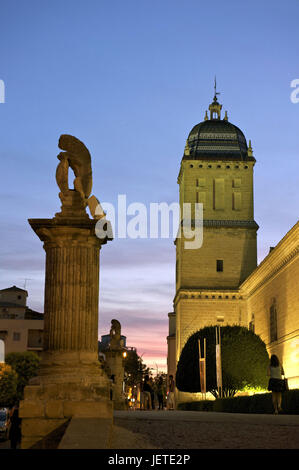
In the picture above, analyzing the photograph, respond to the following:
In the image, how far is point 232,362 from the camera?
145 feet

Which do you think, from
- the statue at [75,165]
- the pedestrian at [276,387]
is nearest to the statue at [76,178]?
the statue at [75,165]

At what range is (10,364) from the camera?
251 ft

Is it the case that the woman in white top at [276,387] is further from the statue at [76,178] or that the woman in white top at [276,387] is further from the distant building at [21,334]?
the distant building at [21,334]

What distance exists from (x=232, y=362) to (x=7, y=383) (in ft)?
105

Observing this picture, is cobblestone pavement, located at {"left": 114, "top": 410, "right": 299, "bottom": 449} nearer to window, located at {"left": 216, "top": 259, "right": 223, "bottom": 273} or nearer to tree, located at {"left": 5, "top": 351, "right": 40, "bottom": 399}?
window, located at {"left": 216, "top": 259, "right": 223, "bottom": 273}

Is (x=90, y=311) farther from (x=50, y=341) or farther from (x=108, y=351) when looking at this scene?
(x=108, y=351)

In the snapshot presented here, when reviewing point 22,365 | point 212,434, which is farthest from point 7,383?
point 212,434

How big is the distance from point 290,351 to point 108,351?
15.3 m

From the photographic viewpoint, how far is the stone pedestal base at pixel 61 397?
10.0 m

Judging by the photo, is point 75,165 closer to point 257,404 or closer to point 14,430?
point 14,430
